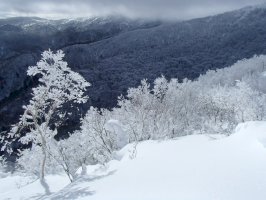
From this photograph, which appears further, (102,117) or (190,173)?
(102,117)

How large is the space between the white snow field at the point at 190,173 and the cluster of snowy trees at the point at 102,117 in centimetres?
458

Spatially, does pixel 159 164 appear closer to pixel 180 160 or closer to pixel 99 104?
pixel 180 160

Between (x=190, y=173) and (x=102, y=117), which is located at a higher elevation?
(x=190, y=173)

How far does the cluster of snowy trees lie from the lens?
77.0 ft

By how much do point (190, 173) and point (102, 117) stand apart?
27.7 meters

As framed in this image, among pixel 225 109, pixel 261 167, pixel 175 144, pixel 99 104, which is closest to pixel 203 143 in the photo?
pixel 175 144

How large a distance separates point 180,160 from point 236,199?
5713 millimetres

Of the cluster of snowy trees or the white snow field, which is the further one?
the cluster of snowy trees

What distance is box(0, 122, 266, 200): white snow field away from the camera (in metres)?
11.2

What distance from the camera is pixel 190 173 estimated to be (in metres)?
13.4

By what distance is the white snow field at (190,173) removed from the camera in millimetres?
11219

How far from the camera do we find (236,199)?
10188 mm

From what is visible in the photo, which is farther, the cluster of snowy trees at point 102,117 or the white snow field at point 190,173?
the cluster of snowy trees at point 102,117

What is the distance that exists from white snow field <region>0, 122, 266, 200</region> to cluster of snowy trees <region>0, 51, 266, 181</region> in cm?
458
